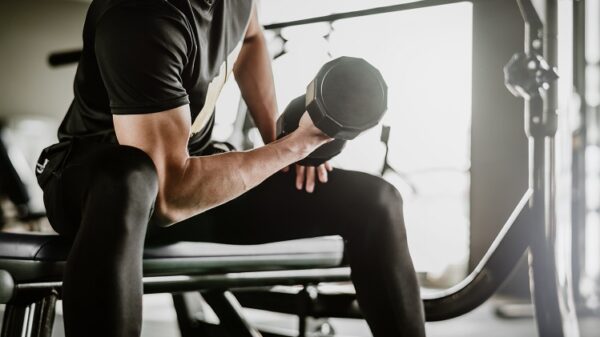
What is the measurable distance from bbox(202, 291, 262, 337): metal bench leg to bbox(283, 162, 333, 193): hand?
1.74ft

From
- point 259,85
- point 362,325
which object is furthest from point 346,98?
point 362,325

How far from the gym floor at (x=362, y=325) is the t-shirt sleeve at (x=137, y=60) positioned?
59.8 inches

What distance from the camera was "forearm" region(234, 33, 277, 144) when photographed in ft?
4.27

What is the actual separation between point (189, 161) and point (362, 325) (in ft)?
6.03

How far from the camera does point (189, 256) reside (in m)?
0.96

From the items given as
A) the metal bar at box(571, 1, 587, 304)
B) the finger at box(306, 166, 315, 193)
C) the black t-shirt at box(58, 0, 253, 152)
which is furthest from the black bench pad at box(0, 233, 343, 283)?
the metal bar at box(571, 1, 587, 304)

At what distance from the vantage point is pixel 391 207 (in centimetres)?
100

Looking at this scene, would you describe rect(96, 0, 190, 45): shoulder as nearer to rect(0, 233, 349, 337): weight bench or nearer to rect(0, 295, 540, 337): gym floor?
rect(0, 233, 349, 337): weight bench

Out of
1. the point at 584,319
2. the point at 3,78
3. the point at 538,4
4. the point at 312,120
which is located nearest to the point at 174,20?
the point at 312,120

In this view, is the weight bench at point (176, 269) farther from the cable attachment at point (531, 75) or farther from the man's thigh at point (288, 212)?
the cable attachment at point (531, 75)

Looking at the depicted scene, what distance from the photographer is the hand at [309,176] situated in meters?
1.05

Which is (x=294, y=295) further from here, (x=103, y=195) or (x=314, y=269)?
(x=103, y=195)

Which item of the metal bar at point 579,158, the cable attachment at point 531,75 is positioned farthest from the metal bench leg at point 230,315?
the metal bar at point 579,158

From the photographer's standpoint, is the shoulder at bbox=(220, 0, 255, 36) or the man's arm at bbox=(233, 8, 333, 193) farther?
the man's arm at bbox=(233, 8, 333, 193)
